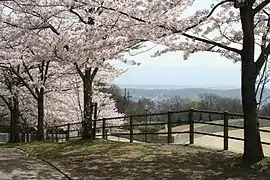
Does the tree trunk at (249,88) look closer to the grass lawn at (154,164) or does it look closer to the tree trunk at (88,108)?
the grass lawn at (154,164)

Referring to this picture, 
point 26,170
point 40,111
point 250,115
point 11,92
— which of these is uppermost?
point 11,92

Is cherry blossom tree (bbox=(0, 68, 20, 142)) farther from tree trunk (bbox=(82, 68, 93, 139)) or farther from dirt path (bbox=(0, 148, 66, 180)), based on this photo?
dirt path (bbox=(0, 148, 66, 180))

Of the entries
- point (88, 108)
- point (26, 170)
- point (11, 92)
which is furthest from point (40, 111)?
point (26, 170)

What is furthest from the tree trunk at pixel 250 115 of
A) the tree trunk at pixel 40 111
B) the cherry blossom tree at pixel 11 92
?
the cherry blossom tree at pixel 11 92

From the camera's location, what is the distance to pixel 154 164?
10.4 meters

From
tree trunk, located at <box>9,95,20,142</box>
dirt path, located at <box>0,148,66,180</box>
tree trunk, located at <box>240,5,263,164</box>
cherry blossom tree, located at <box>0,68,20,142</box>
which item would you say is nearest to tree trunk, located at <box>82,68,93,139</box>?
dirt path, located at <box>0,148,66,180</box>

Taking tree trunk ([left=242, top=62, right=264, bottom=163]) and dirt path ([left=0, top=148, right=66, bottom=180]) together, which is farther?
tree trunk ([left=242, top=62, right=264, bottom=163])

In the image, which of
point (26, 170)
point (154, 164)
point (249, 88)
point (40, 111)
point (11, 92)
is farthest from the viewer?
point (11, 92)

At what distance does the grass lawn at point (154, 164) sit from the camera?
9102 mm

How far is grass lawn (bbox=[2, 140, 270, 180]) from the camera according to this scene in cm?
910

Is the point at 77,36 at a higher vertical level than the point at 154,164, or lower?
higher

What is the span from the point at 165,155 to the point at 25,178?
388 cm

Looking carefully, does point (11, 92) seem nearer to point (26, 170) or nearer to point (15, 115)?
point (15, 115)

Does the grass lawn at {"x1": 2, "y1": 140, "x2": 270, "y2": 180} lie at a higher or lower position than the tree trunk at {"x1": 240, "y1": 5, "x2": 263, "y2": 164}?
lower
